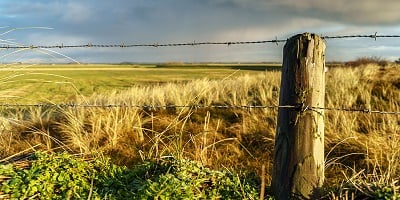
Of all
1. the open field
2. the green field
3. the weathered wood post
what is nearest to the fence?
the weathered wood post

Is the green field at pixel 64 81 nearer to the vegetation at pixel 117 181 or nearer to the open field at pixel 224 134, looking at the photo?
the open field at pixel 224 134

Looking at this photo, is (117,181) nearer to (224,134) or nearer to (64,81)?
(64,81)

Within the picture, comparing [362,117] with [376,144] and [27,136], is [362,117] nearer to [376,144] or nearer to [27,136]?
[376,144]

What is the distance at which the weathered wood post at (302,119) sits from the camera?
119 inches

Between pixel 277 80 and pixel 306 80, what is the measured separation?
8.99 meters

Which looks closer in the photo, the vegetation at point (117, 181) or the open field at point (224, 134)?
the vegetation at point (117, 181)

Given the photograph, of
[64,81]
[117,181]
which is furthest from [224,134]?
[117,181]

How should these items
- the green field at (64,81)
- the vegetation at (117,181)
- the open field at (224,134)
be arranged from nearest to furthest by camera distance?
the vegetation at (117,181) < the open field at (224,134) < the green field at (64,81)

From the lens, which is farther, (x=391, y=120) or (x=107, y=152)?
(x=391, y=120)

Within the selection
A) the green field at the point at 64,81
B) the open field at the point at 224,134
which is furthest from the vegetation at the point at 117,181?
the green field at the point at 64,81

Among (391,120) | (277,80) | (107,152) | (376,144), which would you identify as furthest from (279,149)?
(277,80)

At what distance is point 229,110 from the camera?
7.95m

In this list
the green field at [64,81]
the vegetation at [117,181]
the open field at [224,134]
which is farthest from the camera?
the green field at [64,81]

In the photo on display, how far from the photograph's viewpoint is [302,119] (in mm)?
3021
